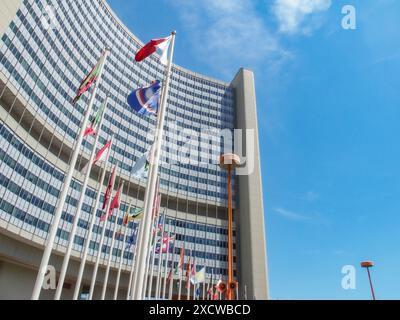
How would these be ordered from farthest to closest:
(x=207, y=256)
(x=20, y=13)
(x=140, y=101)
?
(x=207, y=256) → (x=20, y=13) → (x=140, y=101)

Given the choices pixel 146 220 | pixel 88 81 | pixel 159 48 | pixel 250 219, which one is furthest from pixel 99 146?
pixel 146 220

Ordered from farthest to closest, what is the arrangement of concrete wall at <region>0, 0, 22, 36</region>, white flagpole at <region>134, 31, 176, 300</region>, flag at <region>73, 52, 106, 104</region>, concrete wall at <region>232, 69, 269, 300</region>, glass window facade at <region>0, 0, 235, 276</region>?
concrete wall at <region>232, 69, 269, 300</region>, glass window facade at <region>0, 0, 235, 276</region>, concrete wall at <region>0, 0, 22, 36</region>, flag at <region>73, 52, 106, 104</region>, white flagpole at <region>134, 31, 176, 300</region>

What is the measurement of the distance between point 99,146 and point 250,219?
1702 inches

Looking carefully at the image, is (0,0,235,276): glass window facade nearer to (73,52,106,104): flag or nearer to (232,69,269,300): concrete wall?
(232,69,269,300): concrete wall

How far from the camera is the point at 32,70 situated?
2057 inches

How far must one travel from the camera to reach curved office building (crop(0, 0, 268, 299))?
158 ft

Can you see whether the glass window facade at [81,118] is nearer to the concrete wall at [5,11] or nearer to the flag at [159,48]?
the concrete wall at [5,11]

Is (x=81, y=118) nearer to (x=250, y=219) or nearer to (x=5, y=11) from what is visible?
(x=5, y=11)

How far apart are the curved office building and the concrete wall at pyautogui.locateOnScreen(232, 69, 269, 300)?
0.30m

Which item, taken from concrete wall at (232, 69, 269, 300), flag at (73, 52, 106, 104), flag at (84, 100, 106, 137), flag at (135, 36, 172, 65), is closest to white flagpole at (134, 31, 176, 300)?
flag at (135, 36, 172, 65)

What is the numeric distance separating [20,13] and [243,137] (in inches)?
2696

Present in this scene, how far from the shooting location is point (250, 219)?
3191 inches

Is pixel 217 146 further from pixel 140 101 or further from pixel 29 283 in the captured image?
pixel 140 101
